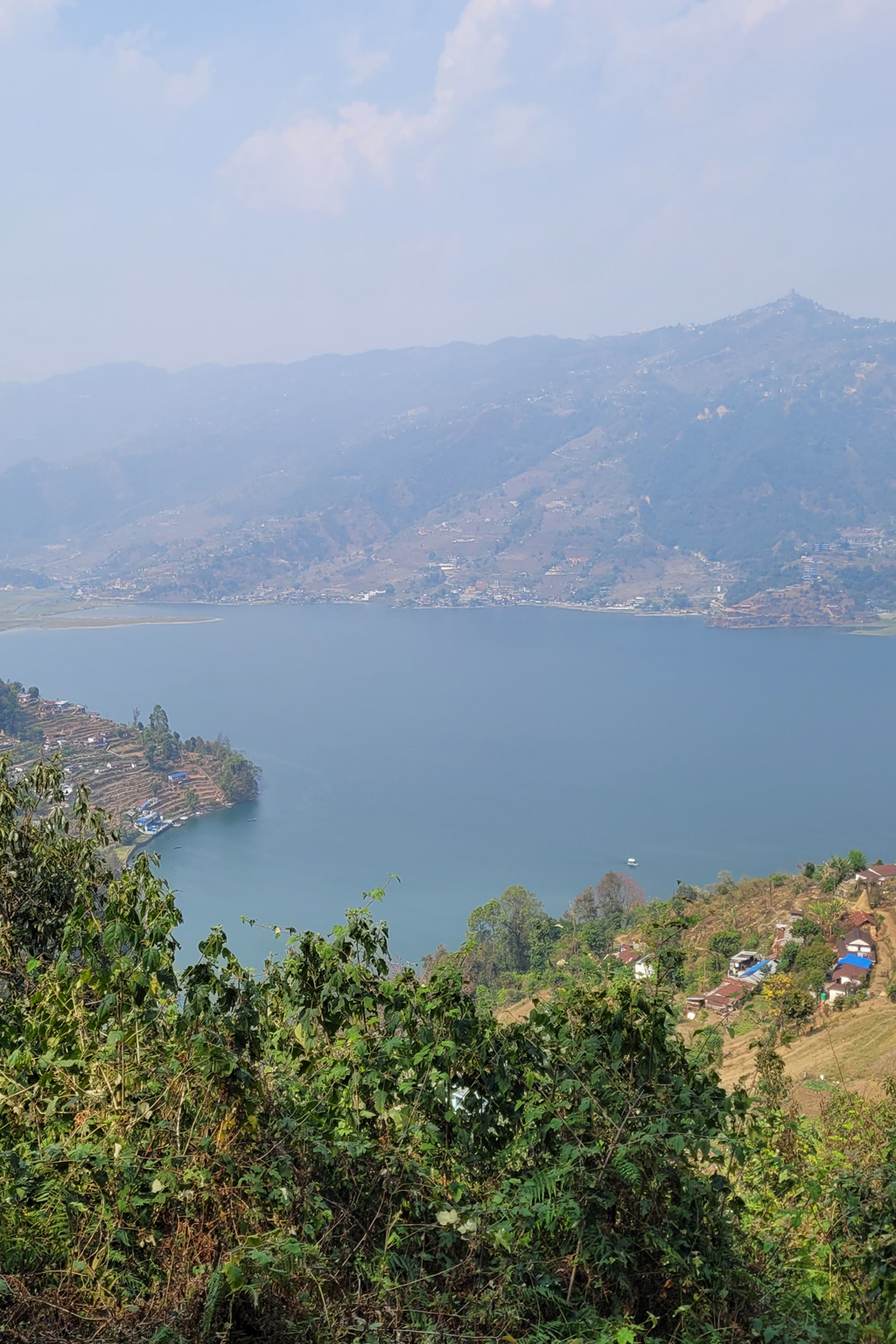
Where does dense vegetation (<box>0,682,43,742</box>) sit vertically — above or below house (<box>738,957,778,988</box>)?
above

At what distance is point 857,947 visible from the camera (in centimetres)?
1033

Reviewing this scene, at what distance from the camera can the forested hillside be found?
64.1m

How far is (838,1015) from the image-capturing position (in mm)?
8625

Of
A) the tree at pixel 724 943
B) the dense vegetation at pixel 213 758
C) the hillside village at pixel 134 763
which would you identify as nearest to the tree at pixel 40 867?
the tree at pixel 724 943

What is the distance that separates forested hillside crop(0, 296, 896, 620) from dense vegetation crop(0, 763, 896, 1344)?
5122 centimetres

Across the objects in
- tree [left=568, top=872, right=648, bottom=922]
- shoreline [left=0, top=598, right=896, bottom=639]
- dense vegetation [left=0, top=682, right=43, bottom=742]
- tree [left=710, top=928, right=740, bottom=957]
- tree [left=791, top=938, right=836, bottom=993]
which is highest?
shoreline [left=0, top=598, right=896, bottom=639]

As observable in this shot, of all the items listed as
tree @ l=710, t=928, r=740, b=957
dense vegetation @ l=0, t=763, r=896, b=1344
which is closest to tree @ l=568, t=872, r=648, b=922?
tree @ l=710, t=928, r=740, b=957

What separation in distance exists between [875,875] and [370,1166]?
13397 mm

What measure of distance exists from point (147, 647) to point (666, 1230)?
142ft

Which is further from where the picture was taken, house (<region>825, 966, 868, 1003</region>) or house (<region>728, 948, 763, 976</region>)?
house (<region>728, 948, 763, 976</region>)

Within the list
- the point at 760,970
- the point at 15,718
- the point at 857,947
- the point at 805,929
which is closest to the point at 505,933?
the point at 760,970

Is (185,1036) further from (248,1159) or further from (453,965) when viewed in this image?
(453,965)

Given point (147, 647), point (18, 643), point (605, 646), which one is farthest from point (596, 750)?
point (18, 643)

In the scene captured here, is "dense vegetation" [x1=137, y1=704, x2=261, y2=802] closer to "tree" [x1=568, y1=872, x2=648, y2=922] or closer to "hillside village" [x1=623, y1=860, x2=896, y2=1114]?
"tree" [x1=568, y1=872, x2=648, y2=922]
